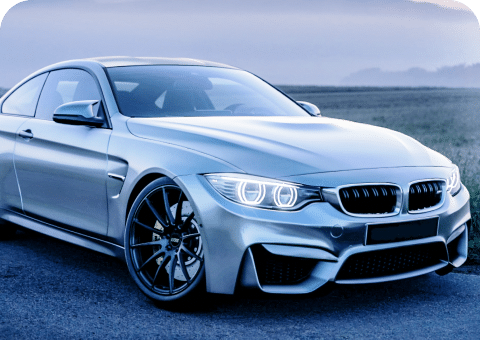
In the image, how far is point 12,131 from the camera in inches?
221

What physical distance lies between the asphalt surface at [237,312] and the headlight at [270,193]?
0.49 meters

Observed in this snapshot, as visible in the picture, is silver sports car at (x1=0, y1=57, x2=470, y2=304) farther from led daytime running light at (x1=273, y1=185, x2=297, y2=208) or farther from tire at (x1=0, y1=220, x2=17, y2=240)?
tire at (x1=0, y1=220, x2=17, y2=240)

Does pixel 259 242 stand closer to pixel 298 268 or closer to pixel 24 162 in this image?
pixel 298 268

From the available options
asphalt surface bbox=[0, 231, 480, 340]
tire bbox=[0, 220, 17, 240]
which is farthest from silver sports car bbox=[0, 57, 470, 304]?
tire bbox=[0, 220, 17, 240]

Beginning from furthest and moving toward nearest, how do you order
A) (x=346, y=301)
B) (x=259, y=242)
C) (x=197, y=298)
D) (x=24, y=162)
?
(x=24, y=162) → (x=346, y=301) → (x=197, y=298) → (x=259, y=242)

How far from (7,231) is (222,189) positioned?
3142mm

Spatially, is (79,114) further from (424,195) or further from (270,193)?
(424,195)

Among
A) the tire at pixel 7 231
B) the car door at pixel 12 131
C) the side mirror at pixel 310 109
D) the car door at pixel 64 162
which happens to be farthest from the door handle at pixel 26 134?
the side mirror at pixel 310 109

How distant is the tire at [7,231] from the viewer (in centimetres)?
602

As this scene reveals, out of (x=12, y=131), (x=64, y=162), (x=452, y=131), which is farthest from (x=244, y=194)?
(x=452, y=131)

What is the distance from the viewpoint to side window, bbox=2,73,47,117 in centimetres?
572

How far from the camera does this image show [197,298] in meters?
3.96

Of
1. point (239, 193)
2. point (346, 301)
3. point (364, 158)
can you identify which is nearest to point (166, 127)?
point (239, 193)

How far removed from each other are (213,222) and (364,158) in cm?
95
